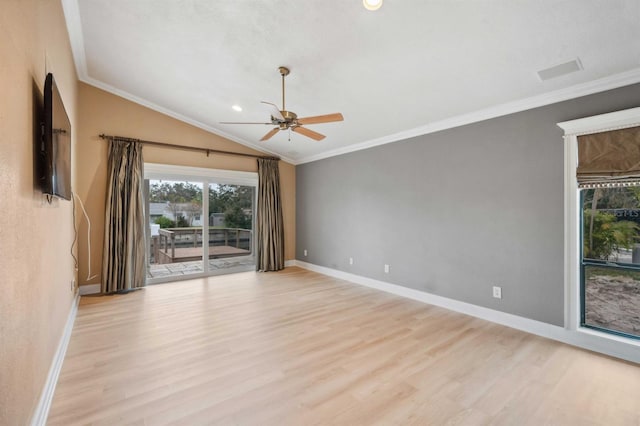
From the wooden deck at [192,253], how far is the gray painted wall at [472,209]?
2387 mm

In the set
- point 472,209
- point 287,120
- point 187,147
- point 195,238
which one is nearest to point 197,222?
point 195,238

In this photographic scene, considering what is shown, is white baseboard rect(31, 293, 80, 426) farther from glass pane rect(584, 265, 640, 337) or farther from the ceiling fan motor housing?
glass pane rect(584, 265, 640, 337)

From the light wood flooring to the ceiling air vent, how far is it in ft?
8.65

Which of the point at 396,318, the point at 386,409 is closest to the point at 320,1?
the point at 386,409

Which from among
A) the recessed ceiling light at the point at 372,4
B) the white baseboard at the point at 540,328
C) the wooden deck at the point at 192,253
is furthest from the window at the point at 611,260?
the wooden deck at the point at 192,253

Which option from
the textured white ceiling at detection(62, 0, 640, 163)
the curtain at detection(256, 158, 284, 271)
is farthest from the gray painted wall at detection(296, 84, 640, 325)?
the curtain at detection(256, 158, 284, 271)

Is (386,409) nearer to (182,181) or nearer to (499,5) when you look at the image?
(499,5)

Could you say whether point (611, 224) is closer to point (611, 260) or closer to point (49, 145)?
point (611, 260)

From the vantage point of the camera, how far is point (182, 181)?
220 inches

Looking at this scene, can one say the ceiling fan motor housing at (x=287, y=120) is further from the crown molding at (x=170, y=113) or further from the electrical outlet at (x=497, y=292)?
the crown molding at (x=170, y=113)

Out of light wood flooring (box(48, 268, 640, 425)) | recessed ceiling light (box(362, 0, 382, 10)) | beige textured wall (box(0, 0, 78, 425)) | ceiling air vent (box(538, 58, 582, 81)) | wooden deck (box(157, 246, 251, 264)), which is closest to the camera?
beige textured wall (box(0, 0, 78, 425))

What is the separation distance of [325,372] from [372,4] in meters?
2.94

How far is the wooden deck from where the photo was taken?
5473 mm

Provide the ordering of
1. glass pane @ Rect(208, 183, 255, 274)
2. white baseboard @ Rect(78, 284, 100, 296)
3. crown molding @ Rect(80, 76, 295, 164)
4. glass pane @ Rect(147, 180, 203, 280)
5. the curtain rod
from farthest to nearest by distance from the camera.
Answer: glass pane @ Rect(208, 183, 255, 274) < glass pane @ Rect(147, 180, 203, 280) < the curtain rod < crown molding @ Rect(80, 76, 295, 164) < white baseboard @ Rect(78, 284, 100, 296)
